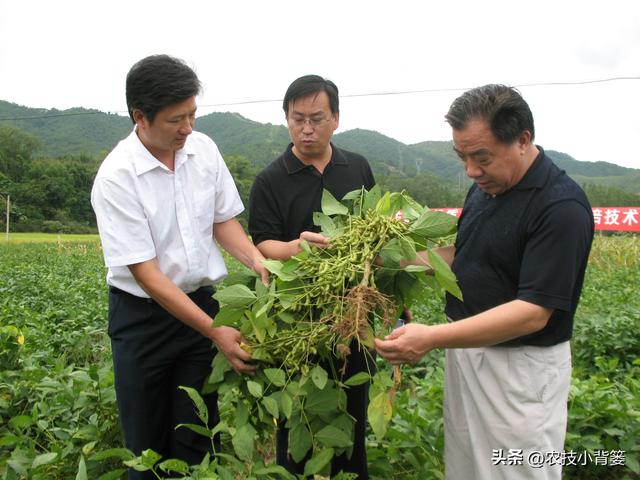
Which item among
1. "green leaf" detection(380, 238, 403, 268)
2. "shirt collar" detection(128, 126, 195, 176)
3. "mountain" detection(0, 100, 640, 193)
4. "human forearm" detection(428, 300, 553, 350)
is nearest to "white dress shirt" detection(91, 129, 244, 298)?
"shirt collar" detection(128, 126, 195, 176)

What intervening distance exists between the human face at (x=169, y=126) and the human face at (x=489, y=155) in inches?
35.5

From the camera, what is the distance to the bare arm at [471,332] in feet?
5.28

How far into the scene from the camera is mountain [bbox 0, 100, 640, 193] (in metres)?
57.1

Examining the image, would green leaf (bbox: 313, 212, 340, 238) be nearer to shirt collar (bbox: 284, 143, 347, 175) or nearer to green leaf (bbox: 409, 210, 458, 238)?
green leaf (bbox: 409, 210, 458, 238)

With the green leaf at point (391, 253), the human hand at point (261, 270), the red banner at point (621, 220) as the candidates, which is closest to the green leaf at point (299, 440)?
the human hand at point (261, 270)

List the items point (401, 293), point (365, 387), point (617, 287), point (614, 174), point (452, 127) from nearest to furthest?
1. point (452, 127)
2. point (401, 293)
3. point (365, 387)
4. point (617, 287)
5. point (614, 174)

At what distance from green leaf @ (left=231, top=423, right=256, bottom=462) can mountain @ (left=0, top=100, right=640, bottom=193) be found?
2003 inches

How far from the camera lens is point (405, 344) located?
1657 millimetres

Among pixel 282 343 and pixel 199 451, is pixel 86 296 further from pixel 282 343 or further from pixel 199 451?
pixel 282 343

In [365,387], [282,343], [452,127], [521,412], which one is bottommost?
[365,387]

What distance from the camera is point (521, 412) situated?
173 centimetres

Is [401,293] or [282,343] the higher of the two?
[401,293]

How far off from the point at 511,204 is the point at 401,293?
46 cm

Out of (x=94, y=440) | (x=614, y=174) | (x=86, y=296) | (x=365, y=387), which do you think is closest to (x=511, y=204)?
(x=365, y=387)
